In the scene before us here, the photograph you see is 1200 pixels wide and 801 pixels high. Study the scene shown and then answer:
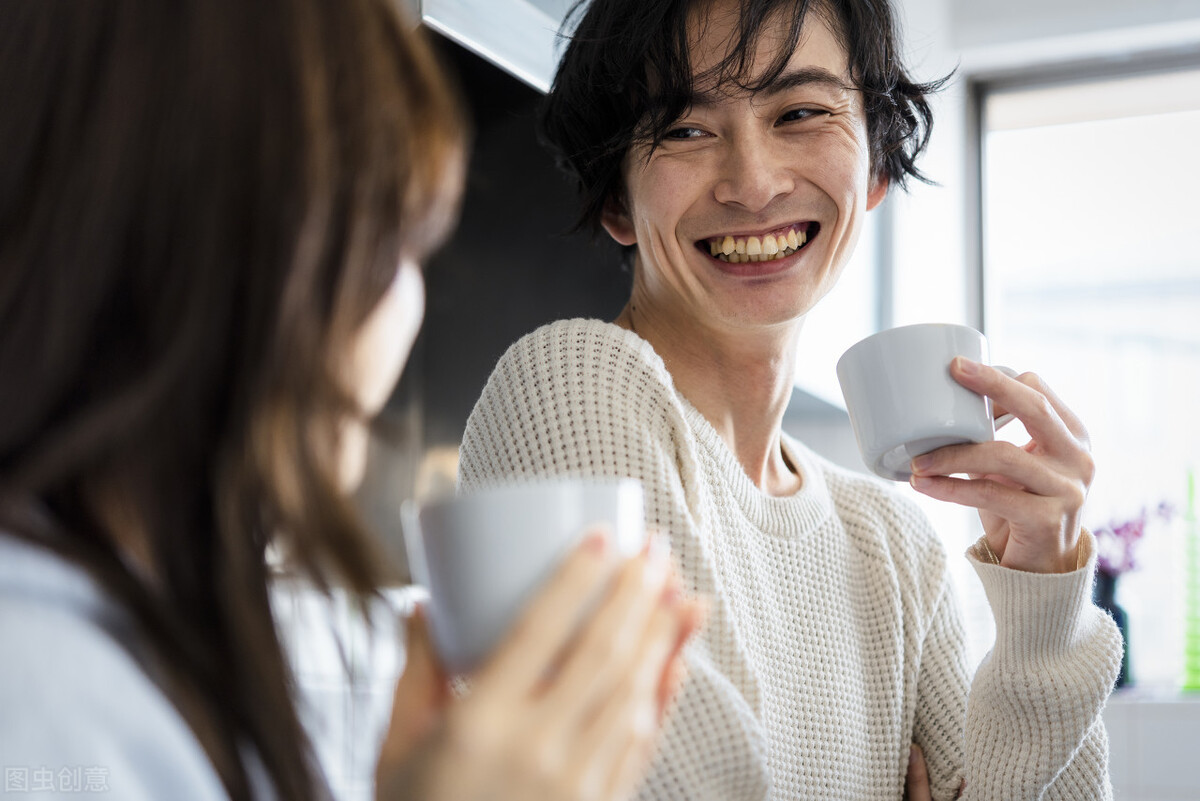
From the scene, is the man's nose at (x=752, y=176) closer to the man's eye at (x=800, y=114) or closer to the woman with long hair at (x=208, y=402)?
the man's eye at (x=800, y=114)

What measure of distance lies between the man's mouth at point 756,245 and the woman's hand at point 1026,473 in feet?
0.78

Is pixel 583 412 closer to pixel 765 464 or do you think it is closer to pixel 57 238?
pixel 765 464

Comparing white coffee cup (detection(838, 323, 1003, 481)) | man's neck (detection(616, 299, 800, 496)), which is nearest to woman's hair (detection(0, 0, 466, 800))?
white coffee cup (detection(838, 323, 1003, 481))

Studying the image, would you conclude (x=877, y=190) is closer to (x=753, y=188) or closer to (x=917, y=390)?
(x=753, y=188)

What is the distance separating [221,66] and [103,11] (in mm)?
52

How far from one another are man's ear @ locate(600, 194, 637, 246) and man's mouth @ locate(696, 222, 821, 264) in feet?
0.42

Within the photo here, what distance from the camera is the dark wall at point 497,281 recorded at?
1578mm

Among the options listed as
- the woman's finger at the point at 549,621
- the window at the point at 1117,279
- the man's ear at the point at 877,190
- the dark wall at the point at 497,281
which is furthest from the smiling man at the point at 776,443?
the window at the point at 1117,279

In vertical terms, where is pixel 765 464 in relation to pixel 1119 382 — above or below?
below

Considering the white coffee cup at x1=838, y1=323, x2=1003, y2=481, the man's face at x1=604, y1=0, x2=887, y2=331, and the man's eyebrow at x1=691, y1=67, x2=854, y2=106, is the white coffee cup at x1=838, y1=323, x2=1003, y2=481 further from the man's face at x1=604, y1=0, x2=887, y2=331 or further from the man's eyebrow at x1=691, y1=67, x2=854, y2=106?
the man's eyebrow at x1=691, y1=67, x2=854, y2=106

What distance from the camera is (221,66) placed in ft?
1.52

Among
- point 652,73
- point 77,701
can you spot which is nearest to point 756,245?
point 652,73

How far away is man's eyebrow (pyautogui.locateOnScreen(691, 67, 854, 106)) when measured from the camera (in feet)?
3.59

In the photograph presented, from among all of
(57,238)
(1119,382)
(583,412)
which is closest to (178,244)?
(57,238)
